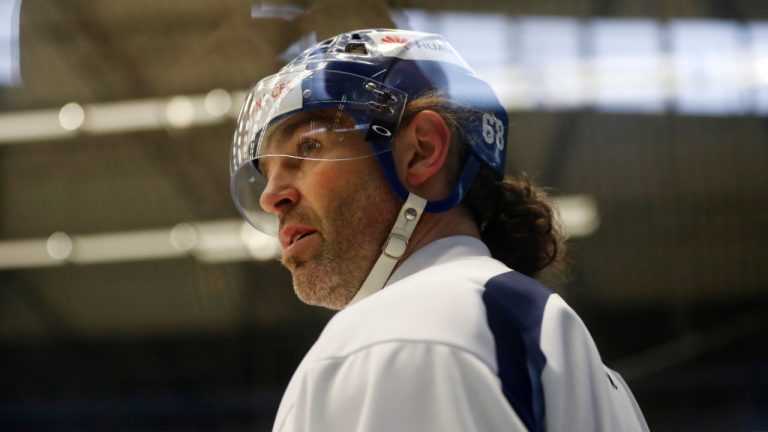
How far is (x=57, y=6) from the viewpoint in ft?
19.3

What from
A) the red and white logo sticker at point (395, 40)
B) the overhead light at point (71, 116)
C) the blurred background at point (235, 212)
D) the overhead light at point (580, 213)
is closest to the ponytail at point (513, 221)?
the red and white logo sticker at point (395, 40)

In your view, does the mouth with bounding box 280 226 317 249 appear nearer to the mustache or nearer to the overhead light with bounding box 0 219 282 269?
the mustache

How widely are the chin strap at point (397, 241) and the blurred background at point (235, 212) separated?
2882 mm

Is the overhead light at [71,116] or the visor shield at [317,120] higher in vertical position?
the visor shield at [317,120]

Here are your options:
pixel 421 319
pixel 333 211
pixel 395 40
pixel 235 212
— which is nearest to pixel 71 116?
pixel 235 212

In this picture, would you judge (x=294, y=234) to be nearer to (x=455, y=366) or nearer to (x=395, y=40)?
(x=395, y=40)

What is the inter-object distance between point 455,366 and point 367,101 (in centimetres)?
57

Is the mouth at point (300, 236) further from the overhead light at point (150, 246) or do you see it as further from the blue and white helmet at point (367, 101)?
the overhead light at point (150, 246)

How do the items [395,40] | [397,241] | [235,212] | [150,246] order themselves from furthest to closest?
[150,246]
[235,212]
[395,40]
[397,241]

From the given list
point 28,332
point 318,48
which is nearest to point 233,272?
point 28,332

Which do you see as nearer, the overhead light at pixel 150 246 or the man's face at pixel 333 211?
the man's face at pixel 333 211

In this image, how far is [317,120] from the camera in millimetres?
Result: 1533

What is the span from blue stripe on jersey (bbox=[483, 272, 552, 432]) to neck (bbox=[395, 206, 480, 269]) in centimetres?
24

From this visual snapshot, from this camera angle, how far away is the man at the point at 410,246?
1083 mm
